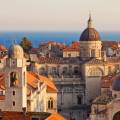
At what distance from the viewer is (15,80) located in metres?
50.8

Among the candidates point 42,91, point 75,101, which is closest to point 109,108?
point 42,91

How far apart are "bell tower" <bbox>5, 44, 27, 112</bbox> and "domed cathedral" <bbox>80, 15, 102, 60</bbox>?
30.6m

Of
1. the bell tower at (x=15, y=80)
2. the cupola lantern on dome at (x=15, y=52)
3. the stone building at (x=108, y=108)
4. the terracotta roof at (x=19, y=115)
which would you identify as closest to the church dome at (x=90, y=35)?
the stone building at (x=108, y=108)

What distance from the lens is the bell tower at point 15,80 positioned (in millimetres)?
50531

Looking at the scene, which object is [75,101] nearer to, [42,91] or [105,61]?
[105,61]

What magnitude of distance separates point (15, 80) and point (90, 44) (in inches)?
1225

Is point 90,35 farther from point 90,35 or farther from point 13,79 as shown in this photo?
point 13,79

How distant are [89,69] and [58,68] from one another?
5018 millimetres

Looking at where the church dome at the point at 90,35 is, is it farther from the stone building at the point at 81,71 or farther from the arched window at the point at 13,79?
the arched window at the point at 13,79

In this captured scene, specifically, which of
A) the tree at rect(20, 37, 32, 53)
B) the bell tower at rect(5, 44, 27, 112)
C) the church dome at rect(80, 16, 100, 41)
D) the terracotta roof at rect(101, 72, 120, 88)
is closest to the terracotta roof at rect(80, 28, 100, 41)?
the church dome at rect(80, 16, 100, 41)

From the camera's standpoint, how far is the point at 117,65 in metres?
80.6

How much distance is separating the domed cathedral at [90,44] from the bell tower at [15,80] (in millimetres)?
30562

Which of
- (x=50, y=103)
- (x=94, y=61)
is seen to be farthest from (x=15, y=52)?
(x=94, y=61)

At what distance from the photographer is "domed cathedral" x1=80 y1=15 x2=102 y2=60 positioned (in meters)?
80.7
